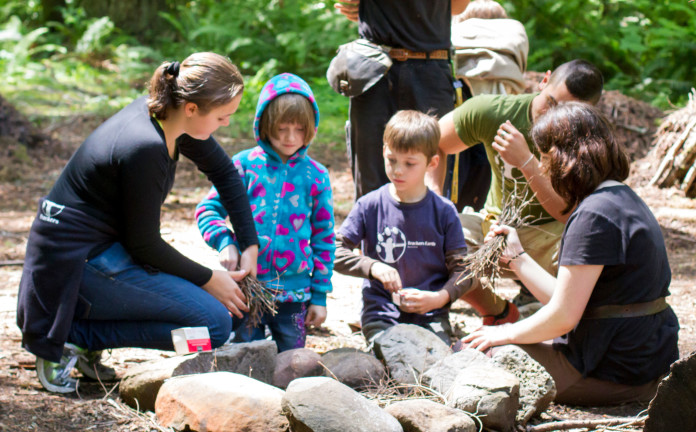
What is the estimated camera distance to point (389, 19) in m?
4.74

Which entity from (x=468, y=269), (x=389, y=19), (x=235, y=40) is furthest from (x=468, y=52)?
(x=235, y=40)

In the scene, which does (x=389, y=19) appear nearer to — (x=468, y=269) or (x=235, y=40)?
(x=468, y=269)

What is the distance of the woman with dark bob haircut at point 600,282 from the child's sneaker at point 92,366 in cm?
192

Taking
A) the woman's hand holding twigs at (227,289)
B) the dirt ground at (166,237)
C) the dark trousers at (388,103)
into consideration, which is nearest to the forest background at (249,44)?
the dirt ground at (166,237)

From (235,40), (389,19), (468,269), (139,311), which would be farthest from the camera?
(235,40)

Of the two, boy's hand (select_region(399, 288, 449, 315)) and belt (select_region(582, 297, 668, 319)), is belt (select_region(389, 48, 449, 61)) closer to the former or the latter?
boy's hand (select_region(399, 288, 449, 315))

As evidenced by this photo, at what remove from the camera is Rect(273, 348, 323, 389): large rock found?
10.6ft

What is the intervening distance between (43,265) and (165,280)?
21.0 inches

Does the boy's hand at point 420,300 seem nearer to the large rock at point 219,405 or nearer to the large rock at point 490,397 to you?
the large rock at point 490,397

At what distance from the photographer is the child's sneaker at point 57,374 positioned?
3227mm

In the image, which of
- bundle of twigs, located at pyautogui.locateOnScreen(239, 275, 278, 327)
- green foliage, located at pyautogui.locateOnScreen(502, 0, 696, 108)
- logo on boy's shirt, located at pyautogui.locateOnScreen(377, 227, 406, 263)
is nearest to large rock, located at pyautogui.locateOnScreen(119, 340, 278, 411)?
bundle of twigs, located at pyautogui.locateOnScreen(239, 275, 278, 327)

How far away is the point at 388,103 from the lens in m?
4.84

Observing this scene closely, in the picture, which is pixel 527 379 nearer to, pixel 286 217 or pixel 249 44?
pixel 286 217

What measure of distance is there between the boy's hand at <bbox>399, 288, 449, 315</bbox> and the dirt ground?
0.58m
